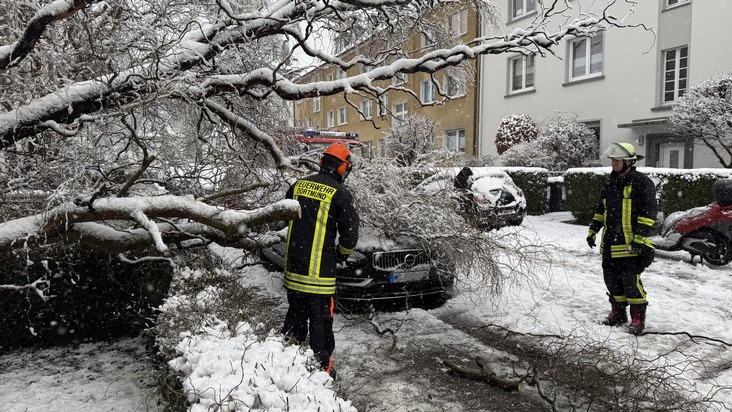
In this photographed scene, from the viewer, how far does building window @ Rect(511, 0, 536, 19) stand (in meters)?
19.6

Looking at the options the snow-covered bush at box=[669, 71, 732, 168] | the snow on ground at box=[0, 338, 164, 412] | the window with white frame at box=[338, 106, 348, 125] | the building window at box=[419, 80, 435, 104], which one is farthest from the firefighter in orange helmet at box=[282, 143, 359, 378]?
the window with white frame at box=[338, 106, 348, 125]

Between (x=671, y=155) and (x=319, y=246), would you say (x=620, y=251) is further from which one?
(x=671, y=155)

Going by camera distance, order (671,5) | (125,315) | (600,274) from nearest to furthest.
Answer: (125,315), (600,274), (671,5)

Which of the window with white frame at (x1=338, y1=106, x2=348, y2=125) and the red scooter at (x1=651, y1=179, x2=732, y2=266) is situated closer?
the red scooter at (x1=651, y1=179, x2=732, y2=266)

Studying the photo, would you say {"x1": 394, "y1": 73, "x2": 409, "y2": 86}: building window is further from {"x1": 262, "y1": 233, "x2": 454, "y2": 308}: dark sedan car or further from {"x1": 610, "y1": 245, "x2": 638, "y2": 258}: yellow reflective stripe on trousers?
{"x1": 610, "y1": 245, "x2": 638, "y2": 258}: yellow reflective stripe on trousers

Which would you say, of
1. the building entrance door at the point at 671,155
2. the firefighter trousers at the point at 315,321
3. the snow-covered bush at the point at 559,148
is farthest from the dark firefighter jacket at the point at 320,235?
the building entrance door at the point at 671,155

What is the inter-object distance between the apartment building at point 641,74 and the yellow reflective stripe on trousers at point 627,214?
26.8 ft

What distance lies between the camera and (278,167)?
5.64 m

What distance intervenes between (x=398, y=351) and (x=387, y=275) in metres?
1.02

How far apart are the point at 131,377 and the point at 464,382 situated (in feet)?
9.18

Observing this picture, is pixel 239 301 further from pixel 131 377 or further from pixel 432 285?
pixel 432 285

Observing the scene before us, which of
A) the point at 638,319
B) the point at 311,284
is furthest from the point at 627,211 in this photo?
the point at 311,284

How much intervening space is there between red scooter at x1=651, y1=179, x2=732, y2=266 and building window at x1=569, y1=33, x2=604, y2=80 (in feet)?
36.6

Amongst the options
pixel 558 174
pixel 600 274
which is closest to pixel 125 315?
pixel 600 274
